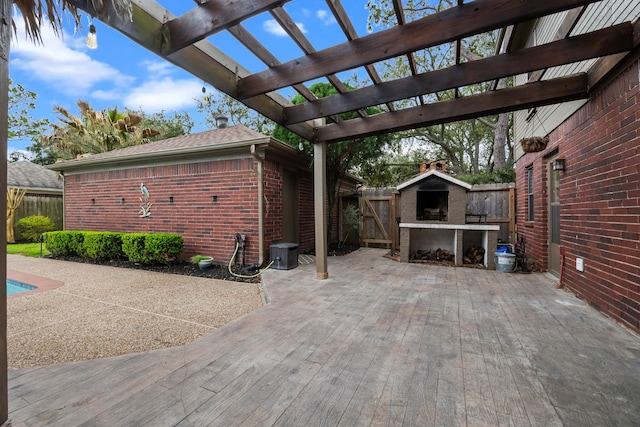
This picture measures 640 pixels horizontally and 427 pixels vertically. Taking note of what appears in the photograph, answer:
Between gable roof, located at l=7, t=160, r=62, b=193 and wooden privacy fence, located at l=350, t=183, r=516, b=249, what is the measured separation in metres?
14.9

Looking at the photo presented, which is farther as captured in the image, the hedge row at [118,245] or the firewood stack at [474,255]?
the hedge row at [118,245]

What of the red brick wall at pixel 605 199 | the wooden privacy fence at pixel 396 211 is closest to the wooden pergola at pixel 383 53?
the red brick wall at pixel 605 199

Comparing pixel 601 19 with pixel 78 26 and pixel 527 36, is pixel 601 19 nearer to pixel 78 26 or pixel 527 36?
pixel 527 36

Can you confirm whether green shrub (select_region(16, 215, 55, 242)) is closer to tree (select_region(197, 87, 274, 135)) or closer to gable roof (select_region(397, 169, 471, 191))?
tree (select_region(197, 87, 274, 135))

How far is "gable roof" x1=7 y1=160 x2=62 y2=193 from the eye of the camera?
1279cm

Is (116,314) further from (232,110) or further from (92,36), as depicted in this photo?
(232,110)

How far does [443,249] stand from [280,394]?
562 cm

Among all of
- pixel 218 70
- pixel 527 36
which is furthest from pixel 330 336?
pixel 527 36

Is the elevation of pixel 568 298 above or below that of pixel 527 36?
below

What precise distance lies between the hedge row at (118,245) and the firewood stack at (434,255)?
17.9ft

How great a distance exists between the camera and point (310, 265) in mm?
5977

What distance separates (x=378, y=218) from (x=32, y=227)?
541 inches

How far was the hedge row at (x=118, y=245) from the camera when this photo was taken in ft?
19.7

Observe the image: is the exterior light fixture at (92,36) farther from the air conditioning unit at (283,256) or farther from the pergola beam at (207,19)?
the air conditioning unit at (283,256)
